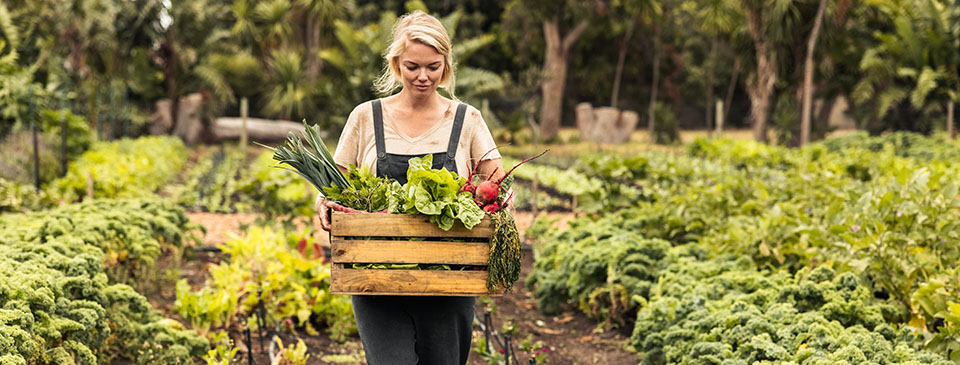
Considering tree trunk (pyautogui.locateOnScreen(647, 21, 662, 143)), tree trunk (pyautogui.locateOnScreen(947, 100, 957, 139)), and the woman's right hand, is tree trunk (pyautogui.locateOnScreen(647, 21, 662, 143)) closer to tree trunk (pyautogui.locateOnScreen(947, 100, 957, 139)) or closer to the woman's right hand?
tree trunk (pyautogui.locateOnScreen(947, 100, 957, 139))

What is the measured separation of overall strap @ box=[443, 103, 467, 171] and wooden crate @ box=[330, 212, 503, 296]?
0.30 meters

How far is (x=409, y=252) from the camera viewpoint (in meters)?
2.38

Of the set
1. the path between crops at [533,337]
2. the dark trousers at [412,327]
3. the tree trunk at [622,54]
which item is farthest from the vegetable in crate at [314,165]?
the tree trunk at [622,54]

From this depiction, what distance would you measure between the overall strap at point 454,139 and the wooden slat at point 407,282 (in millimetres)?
386

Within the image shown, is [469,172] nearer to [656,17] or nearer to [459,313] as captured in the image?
[459,313]

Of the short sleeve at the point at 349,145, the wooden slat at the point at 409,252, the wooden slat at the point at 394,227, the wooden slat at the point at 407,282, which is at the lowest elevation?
the wooden slat at the point at 407,282

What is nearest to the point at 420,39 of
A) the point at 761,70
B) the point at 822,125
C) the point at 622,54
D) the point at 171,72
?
the point at 761,70

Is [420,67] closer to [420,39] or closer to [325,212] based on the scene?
[420,39]

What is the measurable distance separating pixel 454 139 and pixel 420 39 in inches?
14.0

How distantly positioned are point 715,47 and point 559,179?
1758cm

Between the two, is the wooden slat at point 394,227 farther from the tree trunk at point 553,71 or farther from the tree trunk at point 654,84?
the tree trunk at point 654,84

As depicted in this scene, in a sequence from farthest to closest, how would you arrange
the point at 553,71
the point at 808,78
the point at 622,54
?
1. the point at 622,54
2. the point at 553,71
3. the point at 808,78

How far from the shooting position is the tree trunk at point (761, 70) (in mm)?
20750

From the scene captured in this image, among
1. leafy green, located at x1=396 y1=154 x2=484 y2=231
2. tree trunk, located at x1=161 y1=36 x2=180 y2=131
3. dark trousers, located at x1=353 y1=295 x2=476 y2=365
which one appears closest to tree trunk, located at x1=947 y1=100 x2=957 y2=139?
dark trousers, located at x1=353 y1=295 x2=476 y2=365
